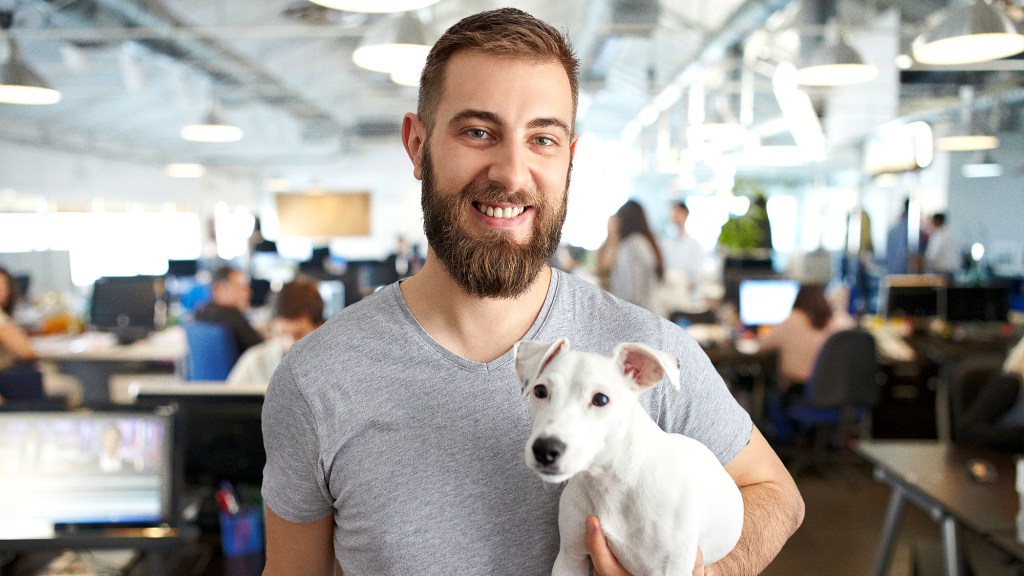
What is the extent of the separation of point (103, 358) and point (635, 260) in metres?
4.30

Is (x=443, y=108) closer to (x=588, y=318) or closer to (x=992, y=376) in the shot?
(x=588, y=318)

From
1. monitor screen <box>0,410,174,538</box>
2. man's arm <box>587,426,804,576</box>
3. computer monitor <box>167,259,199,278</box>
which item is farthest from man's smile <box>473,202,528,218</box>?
computer monitor <box>167,259,199,278</box>

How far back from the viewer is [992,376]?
12.0ft

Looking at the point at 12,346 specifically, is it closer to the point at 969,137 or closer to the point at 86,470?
the point at 86,470

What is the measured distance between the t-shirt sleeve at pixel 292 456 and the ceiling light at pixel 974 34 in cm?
402

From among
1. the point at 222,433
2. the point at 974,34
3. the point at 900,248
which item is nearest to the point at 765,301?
the point at 974,34

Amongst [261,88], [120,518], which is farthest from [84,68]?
[120,518]

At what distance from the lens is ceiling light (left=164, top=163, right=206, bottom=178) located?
51.9 feet

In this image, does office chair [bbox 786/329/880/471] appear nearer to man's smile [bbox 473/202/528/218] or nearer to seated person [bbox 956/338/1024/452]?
seated person [bbox 956/338/1024/452]

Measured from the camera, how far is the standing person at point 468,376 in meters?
1.14

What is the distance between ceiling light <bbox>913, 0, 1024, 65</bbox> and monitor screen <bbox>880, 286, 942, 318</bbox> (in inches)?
119

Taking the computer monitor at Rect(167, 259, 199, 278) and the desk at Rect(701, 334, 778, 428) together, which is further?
the computer monitor at Rect(167, 259, 199, 278)

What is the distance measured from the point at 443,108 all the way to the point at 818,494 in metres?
5.03

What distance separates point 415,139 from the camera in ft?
4.30
